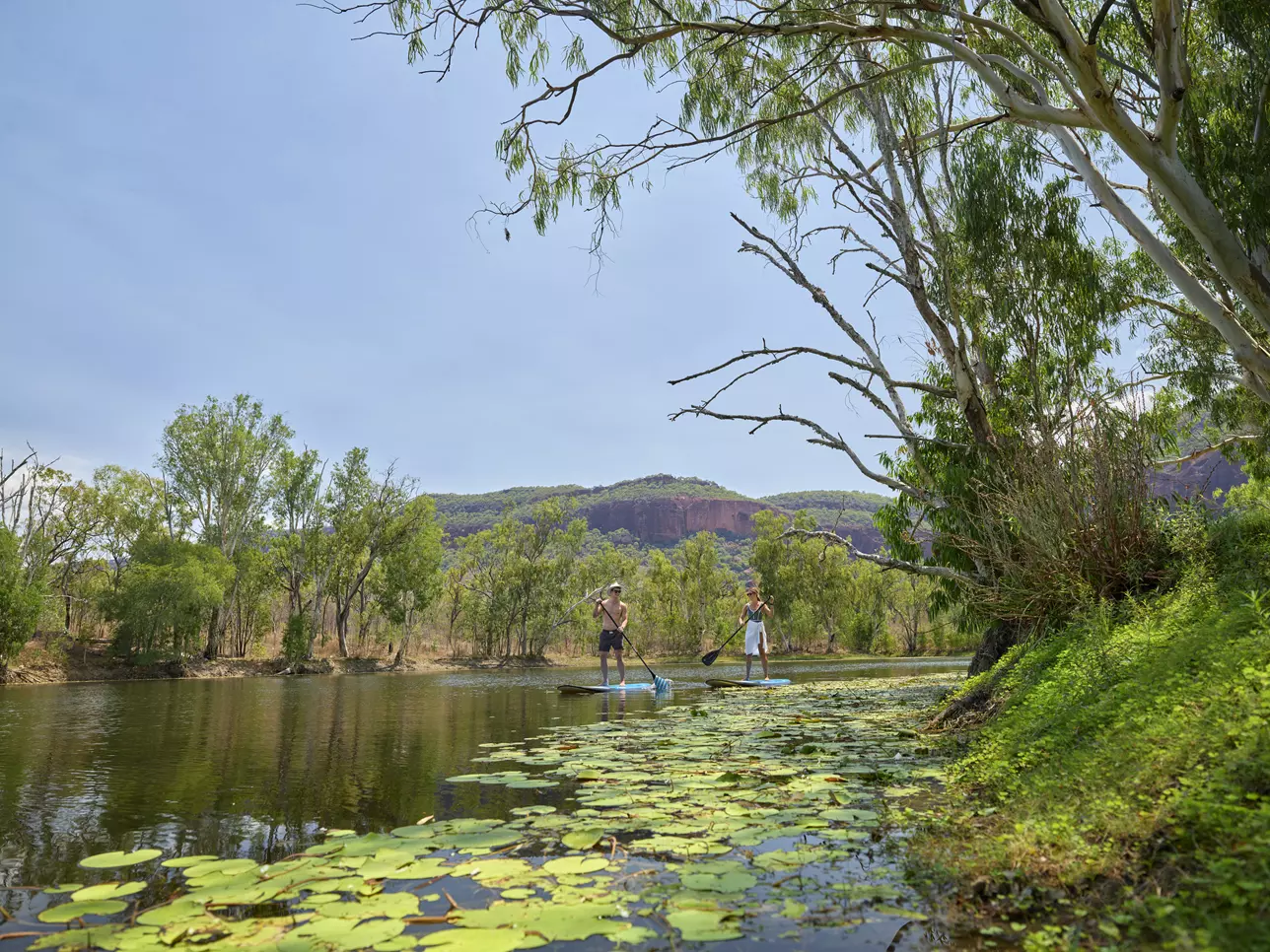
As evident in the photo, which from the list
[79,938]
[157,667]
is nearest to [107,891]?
[79,938]

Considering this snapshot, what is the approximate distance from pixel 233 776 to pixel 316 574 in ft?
101

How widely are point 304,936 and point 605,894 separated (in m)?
0.87

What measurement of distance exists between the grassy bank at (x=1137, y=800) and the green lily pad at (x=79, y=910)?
2.53 m

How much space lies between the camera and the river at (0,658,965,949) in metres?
3.38

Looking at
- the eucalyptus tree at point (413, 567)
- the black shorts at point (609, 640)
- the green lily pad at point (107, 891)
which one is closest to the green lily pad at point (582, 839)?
the green lily pad at point (107, 891)

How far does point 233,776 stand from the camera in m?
5.05

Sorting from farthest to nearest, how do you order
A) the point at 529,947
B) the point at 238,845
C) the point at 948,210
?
the point at 948,210 < the point at 238,845 < the point at 529,947

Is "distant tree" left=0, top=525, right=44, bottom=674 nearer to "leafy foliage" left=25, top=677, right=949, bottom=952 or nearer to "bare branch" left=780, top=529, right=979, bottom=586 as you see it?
"bare branch" left=780, top=529, right=979, bottom=586

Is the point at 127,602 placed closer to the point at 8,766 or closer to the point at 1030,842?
the point at 8,766

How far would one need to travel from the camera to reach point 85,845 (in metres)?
3.24

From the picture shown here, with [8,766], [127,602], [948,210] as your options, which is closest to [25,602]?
[127,602]

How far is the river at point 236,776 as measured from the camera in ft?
11.1

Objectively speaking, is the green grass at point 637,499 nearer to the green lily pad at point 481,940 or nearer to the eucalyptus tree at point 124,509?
the eucalyptus tree at point 124,509

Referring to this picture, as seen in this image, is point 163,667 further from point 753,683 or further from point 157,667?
point 753,683
